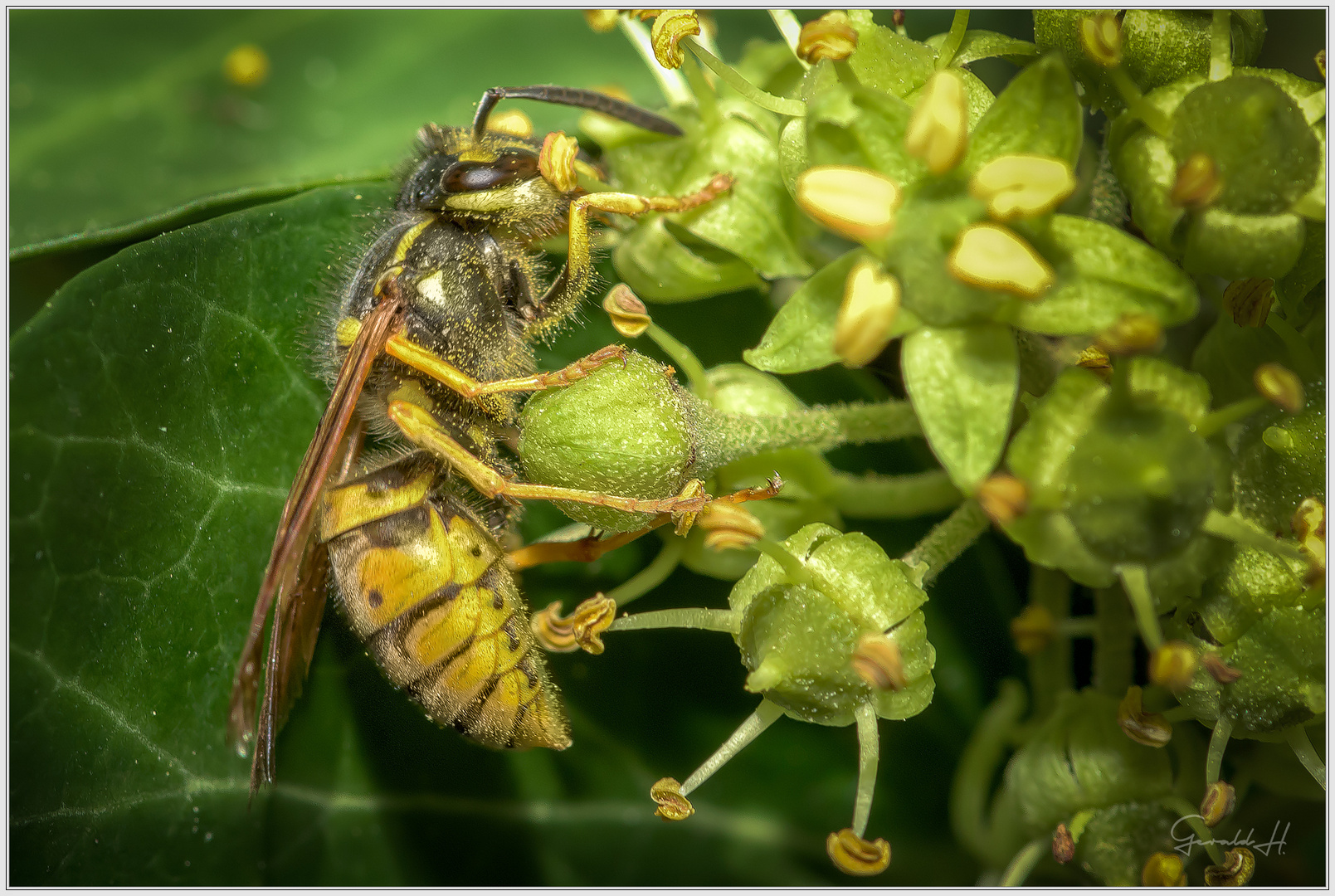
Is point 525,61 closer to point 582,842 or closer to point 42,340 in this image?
point 42,340

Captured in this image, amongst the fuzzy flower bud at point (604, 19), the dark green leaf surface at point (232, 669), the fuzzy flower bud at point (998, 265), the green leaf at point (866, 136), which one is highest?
the green leaf at point (866, 136)

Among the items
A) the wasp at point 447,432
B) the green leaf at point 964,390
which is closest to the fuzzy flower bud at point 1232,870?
the green leaf at point 964,390

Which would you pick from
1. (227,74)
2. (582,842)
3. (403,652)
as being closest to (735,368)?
(403,652)

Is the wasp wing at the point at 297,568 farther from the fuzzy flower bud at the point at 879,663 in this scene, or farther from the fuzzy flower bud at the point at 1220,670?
the fuzzy flower bud at the point at 1220,670

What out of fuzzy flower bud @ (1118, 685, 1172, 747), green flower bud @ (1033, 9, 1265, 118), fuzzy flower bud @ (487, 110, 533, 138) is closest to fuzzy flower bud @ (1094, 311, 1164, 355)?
green flower bud @ (1033, 9, 1265, 118)

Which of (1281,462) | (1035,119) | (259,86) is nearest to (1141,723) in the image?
(1281,462)

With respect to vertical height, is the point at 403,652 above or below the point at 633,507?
below
